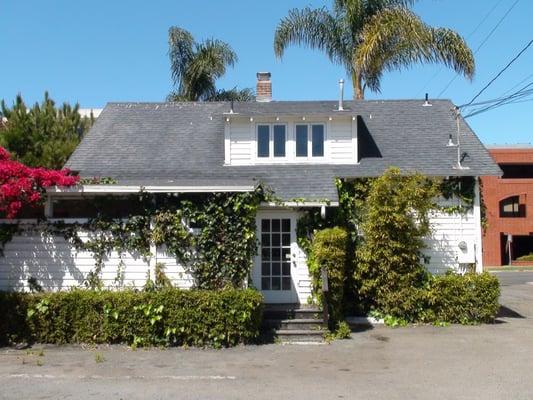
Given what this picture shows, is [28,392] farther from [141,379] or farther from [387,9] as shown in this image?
[387,9]

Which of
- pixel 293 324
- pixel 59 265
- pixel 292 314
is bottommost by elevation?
pixel 293 324

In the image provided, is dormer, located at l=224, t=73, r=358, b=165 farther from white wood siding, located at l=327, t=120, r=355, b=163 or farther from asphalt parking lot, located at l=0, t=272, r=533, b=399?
asphalt parking lot, located at l=0, t=272, r=533, b=399

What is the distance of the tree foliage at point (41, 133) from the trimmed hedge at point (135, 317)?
1021 centimetres

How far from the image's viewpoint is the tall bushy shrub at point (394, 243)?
44.9 ft

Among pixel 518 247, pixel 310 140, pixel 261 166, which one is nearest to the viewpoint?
pixel 261 166

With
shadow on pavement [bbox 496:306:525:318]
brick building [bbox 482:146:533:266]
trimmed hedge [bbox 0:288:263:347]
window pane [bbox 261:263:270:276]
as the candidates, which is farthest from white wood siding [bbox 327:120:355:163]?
brick building [bbox 482:146:533:266]

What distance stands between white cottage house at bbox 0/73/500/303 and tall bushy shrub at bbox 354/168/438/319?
958 millimetres

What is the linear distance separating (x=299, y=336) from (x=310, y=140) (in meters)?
5.96

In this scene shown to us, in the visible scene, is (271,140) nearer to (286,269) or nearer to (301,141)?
(301,141)

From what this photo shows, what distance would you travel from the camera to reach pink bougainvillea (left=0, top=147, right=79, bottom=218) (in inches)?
443

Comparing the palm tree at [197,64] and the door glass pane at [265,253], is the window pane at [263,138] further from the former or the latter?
the palm tree at [197,64]

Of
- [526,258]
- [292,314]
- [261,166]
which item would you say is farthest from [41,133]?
[526,258]

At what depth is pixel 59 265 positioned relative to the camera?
12.2 metres

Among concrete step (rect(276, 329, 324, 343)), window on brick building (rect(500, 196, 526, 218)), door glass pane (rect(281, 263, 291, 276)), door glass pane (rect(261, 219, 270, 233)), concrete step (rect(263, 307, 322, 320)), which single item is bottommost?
concrete step (rect(276, 329, 324, 343))
